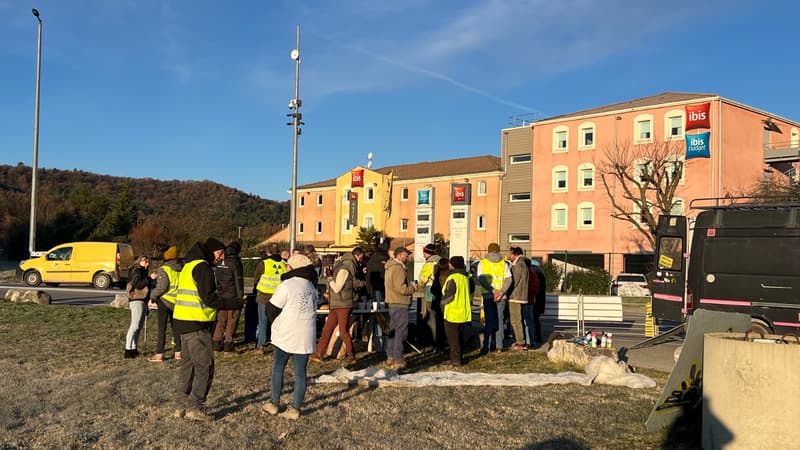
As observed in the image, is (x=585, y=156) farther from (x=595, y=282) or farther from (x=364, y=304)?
(x=364, y=304)

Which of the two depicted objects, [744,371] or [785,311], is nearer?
[744,371]

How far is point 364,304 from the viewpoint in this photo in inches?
473

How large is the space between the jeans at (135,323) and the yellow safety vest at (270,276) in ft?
6.26

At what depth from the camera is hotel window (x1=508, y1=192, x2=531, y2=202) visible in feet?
172

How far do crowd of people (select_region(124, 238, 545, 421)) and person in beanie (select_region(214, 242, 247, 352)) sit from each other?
0.02 m

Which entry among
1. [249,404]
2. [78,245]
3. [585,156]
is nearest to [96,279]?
[78,245]

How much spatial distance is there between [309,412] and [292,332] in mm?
994

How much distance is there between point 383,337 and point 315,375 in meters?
2.85

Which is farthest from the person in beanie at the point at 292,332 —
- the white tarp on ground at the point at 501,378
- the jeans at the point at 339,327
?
the jeans at the point at 339,327

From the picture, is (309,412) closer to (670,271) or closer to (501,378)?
(501,378)

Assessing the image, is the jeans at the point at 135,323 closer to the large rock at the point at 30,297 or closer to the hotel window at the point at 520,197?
the large rock at the point at 30,297

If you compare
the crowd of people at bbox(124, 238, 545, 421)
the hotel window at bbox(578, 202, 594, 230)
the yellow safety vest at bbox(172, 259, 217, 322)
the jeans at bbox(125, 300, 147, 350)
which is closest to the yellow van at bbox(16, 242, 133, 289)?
the crowd of people at bbox(124, 238, 545, 421)

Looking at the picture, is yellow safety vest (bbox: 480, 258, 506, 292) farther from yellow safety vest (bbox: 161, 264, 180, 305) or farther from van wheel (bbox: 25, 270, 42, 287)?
van wheel (bbox: 25, 270, 42, 287)

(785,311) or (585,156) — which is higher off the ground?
(585,156)
